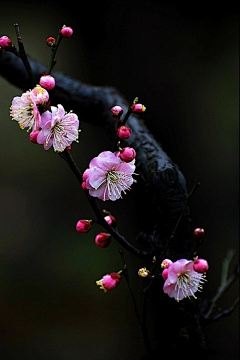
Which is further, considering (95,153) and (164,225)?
(95,153)

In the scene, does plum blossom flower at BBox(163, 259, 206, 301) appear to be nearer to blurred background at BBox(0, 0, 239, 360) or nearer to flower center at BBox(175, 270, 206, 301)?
flower center at BBox(175, 270, 206, 301)

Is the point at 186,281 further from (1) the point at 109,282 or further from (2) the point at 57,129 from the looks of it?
(2) the point at 57,129

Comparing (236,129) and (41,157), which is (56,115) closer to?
(41,157)

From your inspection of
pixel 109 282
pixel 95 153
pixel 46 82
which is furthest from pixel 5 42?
pixel 95 153

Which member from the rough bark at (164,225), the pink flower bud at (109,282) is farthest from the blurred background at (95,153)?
the pink flower bud at (109,282)

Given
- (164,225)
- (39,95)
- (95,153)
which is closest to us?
(39,95)

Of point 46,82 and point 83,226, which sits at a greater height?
point 46,82
